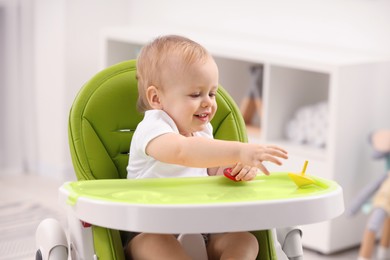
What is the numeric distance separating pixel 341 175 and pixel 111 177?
3.99 feet

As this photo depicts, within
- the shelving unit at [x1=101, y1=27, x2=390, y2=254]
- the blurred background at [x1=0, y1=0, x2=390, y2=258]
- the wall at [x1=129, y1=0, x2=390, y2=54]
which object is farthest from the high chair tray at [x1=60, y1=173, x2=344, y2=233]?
the blurred background at [x1=0, y1=0, x2=390, y2=258]

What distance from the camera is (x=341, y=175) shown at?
259 centimetres

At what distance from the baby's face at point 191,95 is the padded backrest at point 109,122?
0.19 meters

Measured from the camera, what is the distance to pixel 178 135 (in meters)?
1.38

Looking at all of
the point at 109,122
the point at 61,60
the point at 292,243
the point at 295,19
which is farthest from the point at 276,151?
the point at 61,60

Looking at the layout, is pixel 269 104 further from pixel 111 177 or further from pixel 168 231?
pixel 168 231

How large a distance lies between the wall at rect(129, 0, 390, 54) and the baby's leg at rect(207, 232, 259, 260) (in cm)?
150

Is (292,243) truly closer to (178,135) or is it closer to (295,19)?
(178,135)

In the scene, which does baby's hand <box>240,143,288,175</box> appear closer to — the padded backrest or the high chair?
the high chair

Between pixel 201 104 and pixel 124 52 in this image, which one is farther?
pixel 124 52

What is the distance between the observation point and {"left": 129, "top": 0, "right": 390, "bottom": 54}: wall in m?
2.76

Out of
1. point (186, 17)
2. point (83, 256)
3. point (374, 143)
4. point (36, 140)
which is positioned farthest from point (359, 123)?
point (36, 140)

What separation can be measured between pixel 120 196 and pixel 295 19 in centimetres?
187

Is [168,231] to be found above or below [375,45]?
below
